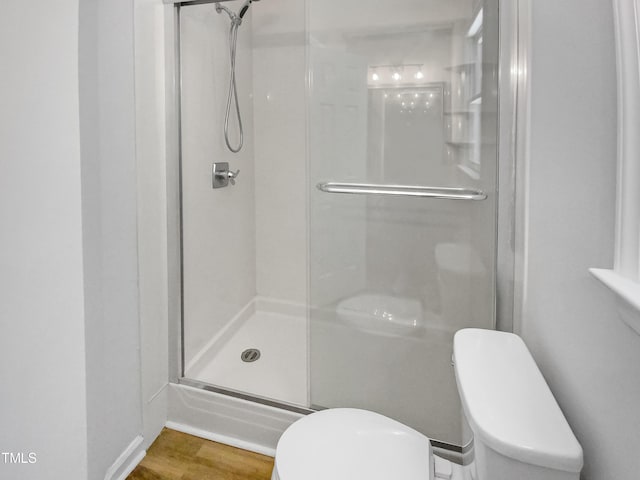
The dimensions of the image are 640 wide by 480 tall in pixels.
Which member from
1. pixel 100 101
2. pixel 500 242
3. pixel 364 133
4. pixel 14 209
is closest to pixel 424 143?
pixel 364 133

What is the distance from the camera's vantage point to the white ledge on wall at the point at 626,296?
1.81 ft

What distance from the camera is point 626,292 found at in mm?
572

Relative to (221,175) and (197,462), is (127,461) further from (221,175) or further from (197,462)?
(221,175)

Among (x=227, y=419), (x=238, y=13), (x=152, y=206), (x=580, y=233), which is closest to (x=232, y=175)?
(x=152, y=206)

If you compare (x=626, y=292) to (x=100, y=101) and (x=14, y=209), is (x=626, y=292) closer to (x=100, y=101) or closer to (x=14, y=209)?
(x=100, y=101)

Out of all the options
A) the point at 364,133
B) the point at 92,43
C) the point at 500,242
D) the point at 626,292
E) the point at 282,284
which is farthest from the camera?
the point at 282,284

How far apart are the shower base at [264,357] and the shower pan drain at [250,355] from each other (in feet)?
0.05

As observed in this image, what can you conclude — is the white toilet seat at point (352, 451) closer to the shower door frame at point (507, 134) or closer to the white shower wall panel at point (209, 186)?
the shower door frame at point (507, 134)

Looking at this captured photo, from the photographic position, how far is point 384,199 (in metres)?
1.54

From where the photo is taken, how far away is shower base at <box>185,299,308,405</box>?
1880 millimetres

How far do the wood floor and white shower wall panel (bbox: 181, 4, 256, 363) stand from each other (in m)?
0.40

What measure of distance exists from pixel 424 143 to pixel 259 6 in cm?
167

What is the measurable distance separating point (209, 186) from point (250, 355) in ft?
3.07

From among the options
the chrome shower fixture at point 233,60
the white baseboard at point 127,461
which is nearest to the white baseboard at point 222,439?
the white baseboard at point 127,461
